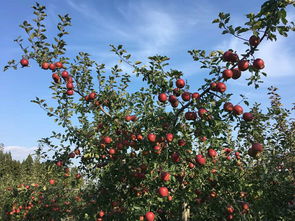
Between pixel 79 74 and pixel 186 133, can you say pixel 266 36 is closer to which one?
pixel 186 133

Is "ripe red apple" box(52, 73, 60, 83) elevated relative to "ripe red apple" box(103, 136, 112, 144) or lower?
elevated

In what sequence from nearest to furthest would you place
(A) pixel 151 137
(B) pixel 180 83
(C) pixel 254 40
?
(C) pixel 254 40 → (A) pixel 151 137 → (B) pixel 180 83

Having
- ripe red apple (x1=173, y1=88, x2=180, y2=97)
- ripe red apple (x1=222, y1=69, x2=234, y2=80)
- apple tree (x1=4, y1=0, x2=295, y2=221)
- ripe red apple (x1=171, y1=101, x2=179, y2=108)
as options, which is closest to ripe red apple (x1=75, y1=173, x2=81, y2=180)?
apple tree (x1=4, y1=0, x2=295, y2=221)

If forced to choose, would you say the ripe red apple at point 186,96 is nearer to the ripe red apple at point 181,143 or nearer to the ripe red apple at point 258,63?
the ripe red apple at point 181,143

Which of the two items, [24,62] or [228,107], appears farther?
[24,62]

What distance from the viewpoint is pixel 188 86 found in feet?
12.3

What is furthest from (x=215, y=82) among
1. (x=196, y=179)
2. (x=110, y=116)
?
(x=110, y=116)

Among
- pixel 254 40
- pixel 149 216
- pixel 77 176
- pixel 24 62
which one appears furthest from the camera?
pixel 77 176

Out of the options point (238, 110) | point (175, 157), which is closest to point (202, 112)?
point (238, 110)

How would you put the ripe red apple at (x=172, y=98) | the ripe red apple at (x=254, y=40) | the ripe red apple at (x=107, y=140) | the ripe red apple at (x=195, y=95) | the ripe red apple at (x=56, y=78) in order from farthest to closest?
the ripe red apple at (x=56, y=78) < the ripe red apple at (x=107, y=140) < the ripe red apple at (x=172, y=98) < the ripe red apple at (x=195, y=95) < the ripe red apple at (x=254, y=40)

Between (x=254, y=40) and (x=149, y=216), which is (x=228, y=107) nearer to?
(x=254, y=40)

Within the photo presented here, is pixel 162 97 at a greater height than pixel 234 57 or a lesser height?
lesser

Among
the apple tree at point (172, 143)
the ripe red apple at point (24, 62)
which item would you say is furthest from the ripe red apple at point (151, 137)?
the ripe red apple at point (24, 62)

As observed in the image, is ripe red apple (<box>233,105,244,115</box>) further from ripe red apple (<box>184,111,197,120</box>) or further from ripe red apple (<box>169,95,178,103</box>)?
ripe red apple (<box>169,95,178,103</box>)
